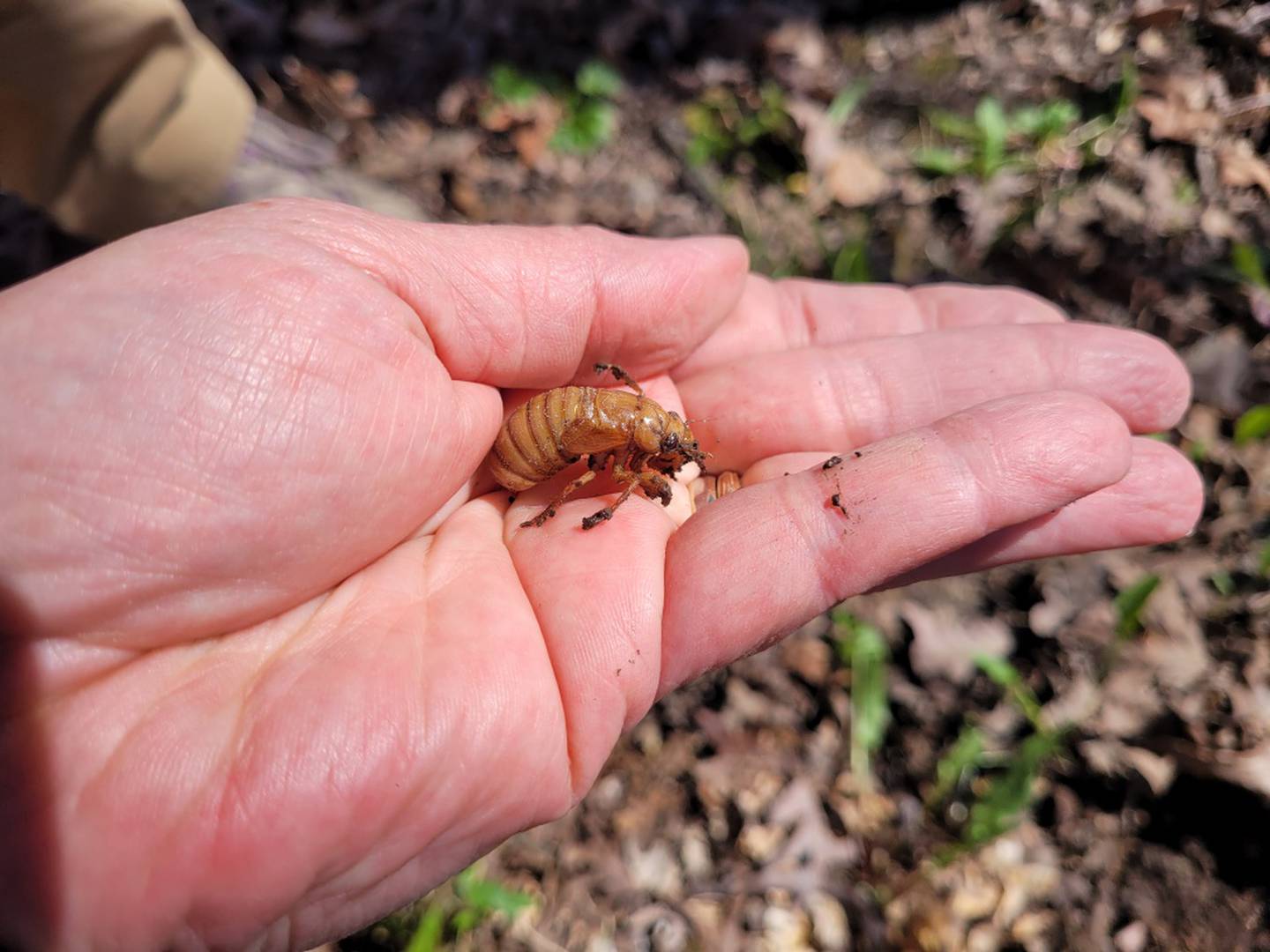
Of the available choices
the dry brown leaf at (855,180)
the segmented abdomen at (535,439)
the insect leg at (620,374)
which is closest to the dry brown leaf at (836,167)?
the dry brown leaf at (855,180)

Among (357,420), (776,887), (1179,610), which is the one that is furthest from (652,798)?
(1179,610)

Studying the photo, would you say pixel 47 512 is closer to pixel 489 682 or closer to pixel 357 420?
pixel 357 420

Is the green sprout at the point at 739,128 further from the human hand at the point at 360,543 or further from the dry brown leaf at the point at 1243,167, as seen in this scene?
the human hand at the point at 360,543

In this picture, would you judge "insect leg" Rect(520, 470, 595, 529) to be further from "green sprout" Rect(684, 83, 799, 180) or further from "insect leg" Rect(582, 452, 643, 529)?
"green sprout" Rect(684, 83, 799, 180)

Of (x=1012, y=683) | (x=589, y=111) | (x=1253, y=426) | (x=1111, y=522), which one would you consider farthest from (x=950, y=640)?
(x=589, y=111)

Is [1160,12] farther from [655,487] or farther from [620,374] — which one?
[655,487]

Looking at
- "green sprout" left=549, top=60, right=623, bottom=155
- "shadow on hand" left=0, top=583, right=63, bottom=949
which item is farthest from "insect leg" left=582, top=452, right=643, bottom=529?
"green sprout" left=549, top=60, right=623, bottom=155
